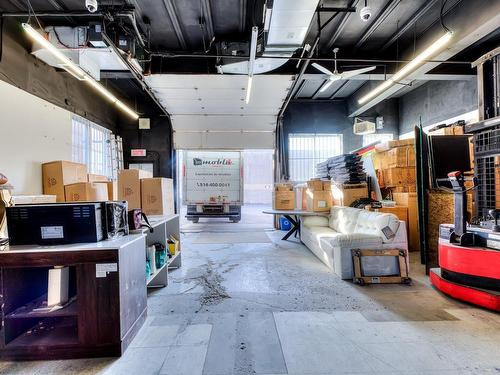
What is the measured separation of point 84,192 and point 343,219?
458 cm

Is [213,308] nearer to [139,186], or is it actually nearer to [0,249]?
[0,249]

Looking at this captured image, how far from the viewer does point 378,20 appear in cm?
484

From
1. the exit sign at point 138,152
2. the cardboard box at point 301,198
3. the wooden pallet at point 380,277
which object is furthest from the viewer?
the exit sign at point 138,152

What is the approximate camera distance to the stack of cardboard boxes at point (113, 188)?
4.24 meters

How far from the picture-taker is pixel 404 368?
184cm

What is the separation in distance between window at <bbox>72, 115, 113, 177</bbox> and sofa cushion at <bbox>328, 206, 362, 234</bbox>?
19.8ft

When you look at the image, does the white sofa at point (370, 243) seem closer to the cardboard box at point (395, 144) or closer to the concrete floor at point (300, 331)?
the concrete floor at point (300, 331)

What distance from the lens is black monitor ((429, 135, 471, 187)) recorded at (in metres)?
3.91

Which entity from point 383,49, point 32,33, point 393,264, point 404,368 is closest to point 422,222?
point 393,264

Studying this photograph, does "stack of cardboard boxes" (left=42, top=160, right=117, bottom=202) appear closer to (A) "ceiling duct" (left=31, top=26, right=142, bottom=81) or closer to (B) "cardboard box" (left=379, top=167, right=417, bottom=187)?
(A) "ceiling duct" (left=31, top=26, right=142, bottom=81)

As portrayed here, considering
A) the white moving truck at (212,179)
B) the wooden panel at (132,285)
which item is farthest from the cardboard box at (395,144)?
the wooden panel at (132,285)

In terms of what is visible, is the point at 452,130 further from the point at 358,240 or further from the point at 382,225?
the point at 358,240

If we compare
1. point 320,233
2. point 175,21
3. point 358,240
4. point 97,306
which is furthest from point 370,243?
point 175,21

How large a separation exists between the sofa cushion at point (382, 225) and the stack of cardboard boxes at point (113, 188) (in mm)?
3165
